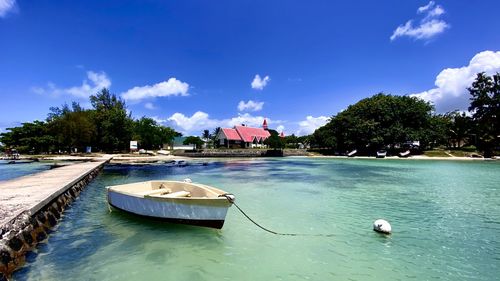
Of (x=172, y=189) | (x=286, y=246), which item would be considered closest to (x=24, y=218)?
(x=172, y=189)

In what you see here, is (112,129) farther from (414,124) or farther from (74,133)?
(414,124)

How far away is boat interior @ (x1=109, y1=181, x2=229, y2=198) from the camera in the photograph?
28.4 ft

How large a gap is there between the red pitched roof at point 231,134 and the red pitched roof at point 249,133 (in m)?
1.06

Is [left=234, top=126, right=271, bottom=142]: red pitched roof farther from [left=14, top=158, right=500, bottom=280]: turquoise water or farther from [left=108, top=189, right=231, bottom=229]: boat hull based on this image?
[left=108, top=189, right=231, bottom=229]: boat hull

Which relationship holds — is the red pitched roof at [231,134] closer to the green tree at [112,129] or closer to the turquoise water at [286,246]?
the green tree at [112,129]

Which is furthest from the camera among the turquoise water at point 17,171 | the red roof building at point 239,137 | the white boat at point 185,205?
the red roof building at point 239,137

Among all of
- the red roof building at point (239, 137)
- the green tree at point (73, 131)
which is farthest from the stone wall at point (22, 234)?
the red roof building at point (239, 137)

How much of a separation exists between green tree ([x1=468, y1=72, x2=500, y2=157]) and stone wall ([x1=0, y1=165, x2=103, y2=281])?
203 feet

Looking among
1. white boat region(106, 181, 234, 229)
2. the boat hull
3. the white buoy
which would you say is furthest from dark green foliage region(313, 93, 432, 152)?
the boat hull

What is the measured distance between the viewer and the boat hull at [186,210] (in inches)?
297

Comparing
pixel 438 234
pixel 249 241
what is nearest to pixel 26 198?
pixel 249 241

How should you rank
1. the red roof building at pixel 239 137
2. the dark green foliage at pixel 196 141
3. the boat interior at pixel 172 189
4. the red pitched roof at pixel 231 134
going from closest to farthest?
the boat interior at pixel 172 189 < the red pitched roof at pixel 231 134 < the red roof building at pixel 239 137 < the dark green foliage at pixel 196 141

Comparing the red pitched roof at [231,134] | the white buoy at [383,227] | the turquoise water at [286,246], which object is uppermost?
the red pitched roof at [231,134]

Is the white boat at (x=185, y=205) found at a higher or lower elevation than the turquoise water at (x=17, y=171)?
higher
